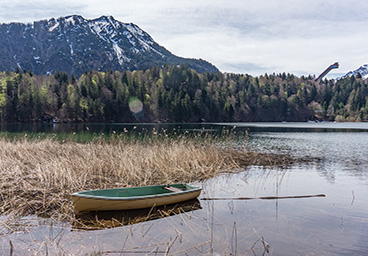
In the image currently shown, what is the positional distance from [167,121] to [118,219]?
143 m

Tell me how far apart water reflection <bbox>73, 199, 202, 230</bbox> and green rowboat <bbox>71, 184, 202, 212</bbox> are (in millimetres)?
231

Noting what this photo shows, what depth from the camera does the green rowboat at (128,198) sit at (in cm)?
1084

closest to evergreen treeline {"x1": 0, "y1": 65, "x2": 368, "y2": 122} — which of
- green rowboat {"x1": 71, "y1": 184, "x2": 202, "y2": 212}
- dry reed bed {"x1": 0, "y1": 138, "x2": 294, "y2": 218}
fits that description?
dry reed bed {"x1": 0, "y1": 138, "x2": 294, "y2": 218}

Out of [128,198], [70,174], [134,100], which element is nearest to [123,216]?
[128,198]

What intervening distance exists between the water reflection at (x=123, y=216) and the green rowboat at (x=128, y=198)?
231 millimetres

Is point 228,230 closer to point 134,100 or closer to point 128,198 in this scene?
point 128,198

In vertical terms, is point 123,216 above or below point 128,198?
below

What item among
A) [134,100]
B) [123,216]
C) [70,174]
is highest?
[134,100]

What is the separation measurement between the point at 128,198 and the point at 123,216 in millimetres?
835

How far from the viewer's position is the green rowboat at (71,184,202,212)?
10844 millimetres

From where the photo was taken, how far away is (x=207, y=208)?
12.9 meters

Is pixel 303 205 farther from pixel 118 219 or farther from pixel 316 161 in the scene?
pixel 316 161

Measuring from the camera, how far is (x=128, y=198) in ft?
36.9

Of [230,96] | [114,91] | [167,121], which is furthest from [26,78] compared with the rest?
[230,96]
